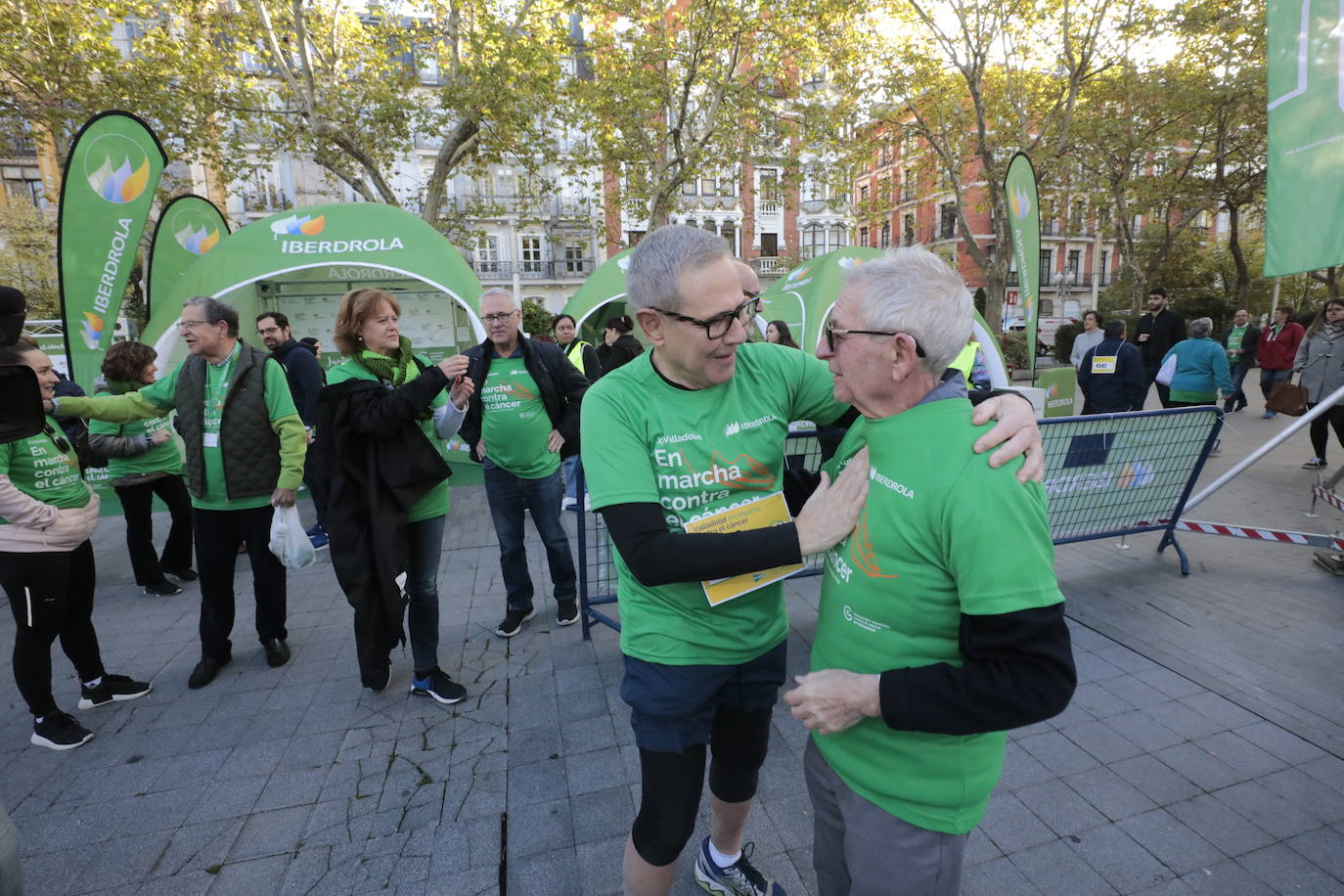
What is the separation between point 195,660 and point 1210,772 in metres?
5.10

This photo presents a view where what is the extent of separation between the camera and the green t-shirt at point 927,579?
102cm

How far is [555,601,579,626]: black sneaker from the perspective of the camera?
13.8ft

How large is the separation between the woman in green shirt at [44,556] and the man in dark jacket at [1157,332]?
11.6m

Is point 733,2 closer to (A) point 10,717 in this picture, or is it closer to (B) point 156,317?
(B) point 156,317

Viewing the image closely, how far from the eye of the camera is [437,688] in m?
3.34

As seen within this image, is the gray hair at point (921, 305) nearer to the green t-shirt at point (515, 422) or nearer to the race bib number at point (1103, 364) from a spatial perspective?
the green t-shirt at point (515, 422)

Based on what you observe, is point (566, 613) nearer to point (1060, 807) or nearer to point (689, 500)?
point (1060, 807)

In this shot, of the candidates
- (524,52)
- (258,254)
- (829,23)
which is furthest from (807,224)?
(258,254)

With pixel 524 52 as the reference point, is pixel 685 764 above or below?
below

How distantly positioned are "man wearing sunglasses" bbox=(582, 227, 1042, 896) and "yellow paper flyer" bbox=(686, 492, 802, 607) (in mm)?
21

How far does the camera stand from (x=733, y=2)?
14.6m

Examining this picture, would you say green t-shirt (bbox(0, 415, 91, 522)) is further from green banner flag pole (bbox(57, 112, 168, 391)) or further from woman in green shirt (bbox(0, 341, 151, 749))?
green banner flag pole (bbox(57, 112, 168, 391))

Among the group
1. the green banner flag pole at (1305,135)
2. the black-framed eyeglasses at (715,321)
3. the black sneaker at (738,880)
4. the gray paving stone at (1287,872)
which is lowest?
the gray paving stone at (1287,872)

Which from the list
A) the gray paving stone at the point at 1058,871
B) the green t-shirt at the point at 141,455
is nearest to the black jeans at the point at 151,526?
the green t-shirt at the point at 141,455
